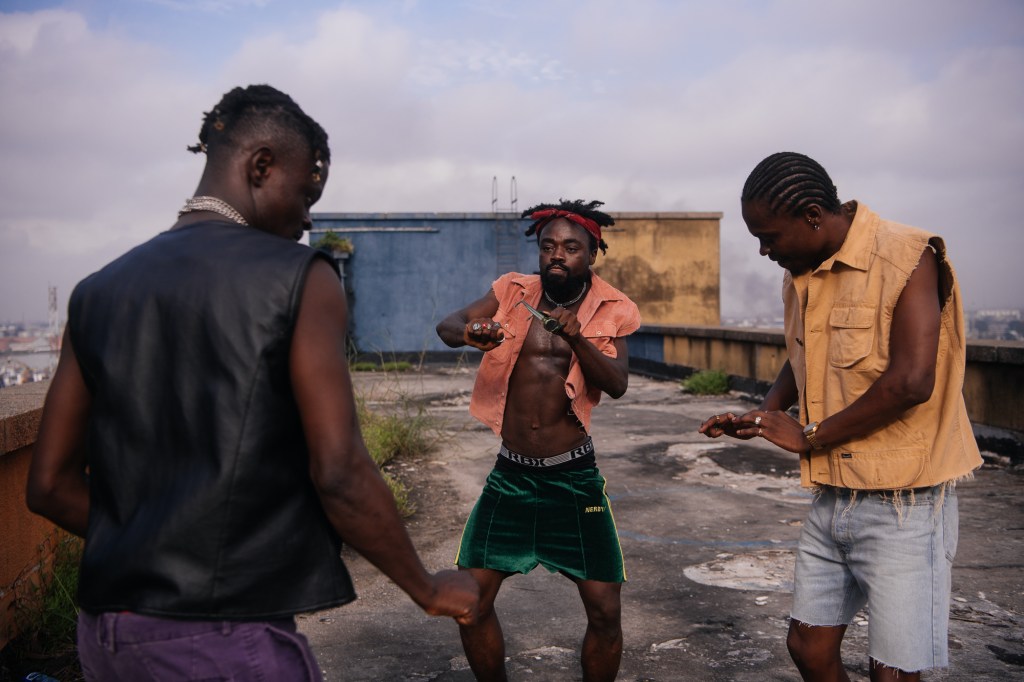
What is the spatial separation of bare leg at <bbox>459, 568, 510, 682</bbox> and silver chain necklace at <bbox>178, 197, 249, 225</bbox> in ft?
6.20

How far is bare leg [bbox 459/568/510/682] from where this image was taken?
3.30m

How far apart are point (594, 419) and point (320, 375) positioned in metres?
10.2

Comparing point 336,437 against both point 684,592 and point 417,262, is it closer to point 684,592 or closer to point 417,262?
point 684,592

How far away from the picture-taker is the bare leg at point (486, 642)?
10.8 ft

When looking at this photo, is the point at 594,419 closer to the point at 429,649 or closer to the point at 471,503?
the point at 471,503

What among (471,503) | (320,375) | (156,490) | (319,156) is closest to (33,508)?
(156,490)

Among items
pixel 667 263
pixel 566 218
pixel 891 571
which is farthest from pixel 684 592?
pixel 667 263

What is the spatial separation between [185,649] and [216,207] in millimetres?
875

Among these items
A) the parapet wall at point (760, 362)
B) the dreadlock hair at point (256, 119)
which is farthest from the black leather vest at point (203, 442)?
the parapet wall at point (760, 362)

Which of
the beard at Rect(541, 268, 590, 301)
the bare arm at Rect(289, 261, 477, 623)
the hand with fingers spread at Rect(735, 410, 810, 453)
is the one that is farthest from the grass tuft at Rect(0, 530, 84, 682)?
the hand with fingers spread at Rect(735, 410, 810, 453)

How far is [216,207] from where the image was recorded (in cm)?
182

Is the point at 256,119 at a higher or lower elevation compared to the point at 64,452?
higher

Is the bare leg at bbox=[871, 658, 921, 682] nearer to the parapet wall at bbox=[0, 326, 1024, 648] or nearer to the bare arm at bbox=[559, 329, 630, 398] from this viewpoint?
the bare arm at bbox=[559, 329, 630, 398]

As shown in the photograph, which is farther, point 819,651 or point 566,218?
point 566,218
